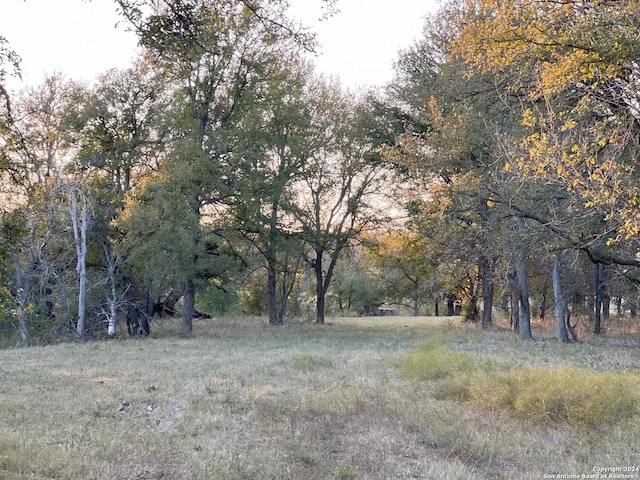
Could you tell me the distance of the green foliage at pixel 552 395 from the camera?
19.5ft

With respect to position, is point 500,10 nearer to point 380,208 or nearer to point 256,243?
point 256,243

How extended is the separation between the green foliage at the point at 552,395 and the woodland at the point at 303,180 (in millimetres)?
2804

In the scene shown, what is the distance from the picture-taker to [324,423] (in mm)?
6266

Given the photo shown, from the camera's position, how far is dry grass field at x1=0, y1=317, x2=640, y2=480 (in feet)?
15.5

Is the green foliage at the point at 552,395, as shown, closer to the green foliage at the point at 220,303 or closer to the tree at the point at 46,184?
the tree at the point at 46,184

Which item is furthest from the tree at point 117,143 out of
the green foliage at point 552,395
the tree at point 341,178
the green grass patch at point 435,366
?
the green foliage at point 552,395

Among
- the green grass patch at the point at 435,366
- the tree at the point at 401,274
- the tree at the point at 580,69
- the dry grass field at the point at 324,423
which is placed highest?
the tree at the point at 580,69

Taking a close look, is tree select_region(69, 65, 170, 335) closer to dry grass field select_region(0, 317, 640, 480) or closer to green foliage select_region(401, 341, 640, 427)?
dry grass field select_region(0, 317, 640, 480)

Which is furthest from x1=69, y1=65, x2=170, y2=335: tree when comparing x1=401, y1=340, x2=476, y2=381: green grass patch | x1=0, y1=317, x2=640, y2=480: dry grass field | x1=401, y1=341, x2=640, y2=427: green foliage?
x1=401, y1=341, x2=640, y2=427: green foliage

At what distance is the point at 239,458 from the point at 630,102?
7914 millimetres

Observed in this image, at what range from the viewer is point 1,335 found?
2291cm

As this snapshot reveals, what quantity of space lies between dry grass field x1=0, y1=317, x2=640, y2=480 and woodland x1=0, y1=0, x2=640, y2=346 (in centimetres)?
330

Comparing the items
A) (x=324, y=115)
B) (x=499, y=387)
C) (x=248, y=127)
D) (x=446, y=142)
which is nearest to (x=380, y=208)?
(x=324, y=115)

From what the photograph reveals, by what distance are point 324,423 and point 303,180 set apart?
20108 mm
